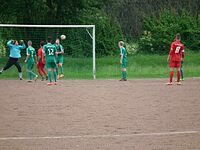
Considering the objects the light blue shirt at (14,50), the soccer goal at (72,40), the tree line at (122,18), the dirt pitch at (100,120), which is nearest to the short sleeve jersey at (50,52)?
the dirt pitch at (100,120)

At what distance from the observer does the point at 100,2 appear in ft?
143

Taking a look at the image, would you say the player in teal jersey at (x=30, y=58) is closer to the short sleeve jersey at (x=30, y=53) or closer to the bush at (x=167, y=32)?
the short sleeve jersey at (x=30, y=53)

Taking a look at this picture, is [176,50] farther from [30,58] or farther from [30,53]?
[30,58]

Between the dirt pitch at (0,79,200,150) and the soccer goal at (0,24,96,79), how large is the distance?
35.1 ft

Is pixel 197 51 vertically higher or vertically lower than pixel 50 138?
lower

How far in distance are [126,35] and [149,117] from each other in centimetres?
3800

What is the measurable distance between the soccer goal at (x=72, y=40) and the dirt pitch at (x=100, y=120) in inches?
421

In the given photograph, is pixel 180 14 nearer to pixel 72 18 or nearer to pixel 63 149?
pixel 72 18

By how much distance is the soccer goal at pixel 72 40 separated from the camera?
32250 mm

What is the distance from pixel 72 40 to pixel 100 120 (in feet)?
66.2

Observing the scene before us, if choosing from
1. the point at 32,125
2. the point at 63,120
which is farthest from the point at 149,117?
the point at 32,125

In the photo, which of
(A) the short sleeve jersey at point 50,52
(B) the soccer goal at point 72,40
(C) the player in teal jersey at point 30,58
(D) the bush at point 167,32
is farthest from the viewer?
(D) the bush at point 167,32

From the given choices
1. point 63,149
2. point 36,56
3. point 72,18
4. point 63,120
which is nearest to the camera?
point 63,149

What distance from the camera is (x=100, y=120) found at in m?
13.2
